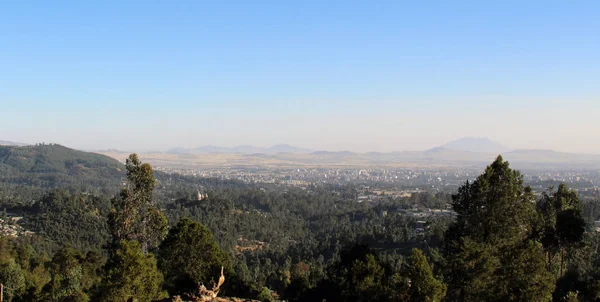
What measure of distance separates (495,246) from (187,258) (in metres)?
15.4

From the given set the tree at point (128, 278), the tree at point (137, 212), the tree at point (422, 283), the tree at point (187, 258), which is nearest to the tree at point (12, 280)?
the tree at point (137, 212)

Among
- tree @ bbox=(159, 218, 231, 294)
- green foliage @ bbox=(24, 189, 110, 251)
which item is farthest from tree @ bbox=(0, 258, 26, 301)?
green foliage @ bbox=(24, 189, 110, 251)

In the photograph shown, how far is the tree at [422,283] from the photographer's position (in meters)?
17.9

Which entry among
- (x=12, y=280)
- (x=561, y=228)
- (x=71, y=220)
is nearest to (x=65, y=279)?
(x=12, y=280)

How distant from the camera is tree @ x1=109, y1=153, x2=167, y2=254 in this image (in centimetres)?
2741

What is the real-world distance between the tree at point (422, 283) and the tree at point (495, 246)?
1311mm

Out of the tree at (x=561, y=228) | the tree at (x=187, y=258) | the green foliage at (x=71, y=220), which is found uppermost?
the tree at (x=561, y=228)

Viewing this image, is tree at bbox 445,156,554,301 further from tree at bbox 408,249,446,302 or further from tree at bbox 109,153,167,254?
tree at bbox 109,153,167,254

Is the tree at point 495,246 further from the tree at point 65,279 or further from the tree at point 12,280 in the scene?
the tree at point 12,280

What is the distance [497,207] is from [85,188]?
157815 mm

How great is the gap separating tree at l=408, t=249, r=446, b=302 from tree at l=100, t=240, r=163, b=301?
11.1 m

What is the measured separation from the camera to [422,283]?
18.1 m

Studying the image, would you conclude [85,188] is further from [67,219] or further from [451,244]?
[451,244]

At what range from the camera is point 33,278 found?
31672 millimetres
